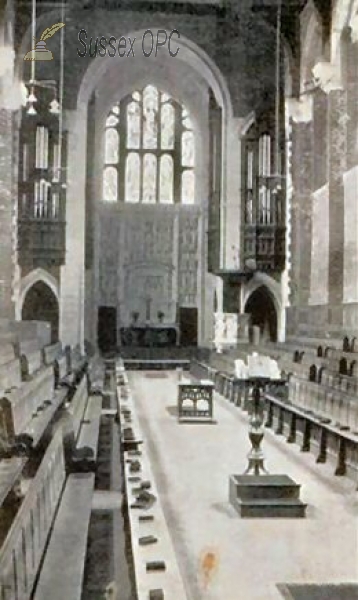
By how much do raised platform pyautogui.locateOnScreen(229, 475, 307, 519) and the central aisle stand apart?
101mm

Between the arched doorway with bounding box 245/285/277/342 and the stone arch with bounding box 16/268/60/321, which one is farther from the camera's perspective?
the arched doorway with bounding box 245/285/277/342

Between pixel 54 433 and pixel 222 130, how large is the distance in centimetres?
1978

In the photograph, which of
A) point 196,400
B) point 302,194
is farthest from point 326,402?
point 302,194

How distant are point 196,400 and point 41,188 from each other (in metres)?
13.0

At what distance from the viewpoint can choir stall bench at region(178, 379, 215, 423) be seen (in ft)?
39.8

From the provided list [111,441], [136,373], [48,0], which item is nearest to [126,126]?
[48,0]

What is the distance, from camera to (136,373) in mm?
22422

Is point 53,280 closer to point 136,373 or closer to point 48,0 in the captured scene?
point 136,373

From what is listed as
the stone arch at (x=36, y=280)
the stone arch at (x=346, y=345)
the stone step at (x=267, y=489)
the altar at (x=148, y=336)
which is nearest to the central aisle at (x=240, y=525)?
the stone step at (x=267, y=489)

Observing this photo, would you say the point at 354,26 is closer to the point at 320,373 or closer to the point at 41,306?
the point at 320,373

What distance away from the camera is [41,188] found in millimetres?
23609

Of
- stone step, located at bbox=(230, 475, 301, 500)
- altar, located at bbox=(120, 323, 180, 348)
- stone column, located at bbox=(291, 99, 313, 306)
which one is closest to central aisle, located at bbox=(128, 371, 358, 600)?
stone step, located at bbox=(230, 475, 301, 500)

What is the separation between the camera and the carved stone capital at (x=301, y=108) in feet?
72.8

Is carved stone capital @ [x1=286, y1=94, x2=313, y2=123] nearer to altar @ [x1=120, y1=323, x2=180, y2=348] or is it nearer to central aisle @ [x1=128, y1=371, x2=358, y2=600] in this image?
altar @ [x1=120, y1=323, x2=180, y2=348]
